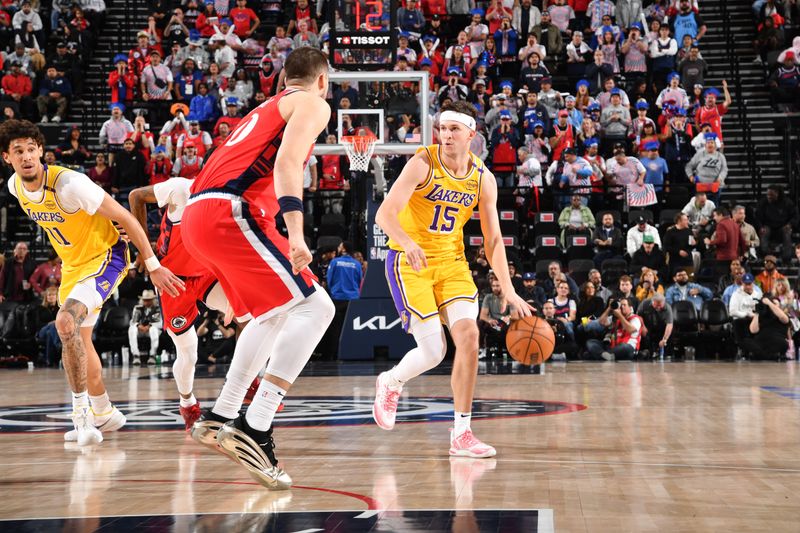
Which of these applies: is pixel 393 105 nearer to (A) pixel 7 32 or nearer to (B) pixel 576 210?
(B) pixel 576 210

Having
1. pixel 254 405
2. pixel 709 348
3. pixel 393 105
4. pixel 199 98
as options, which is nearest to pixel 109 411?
pixel 254 405

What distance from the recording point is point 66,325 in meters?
6.64

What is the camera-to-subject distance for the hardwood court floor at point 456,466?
14.1 feet

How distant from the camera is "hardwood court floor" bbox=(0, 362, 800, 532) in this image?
429 cm

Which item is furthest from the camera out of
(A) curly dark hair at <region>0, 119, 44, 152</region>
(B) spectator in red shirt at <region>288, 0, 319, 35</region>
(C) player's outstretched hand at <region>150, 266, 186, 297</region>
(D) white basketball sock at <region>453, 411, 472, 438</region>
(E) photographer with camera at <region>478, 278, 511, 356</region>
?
(B) spectator in red shirt at <region>288, 0, 319, 35</region>

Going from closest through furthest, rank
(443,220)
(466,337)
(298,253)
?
(298,253) → (466,337) → (443,220)

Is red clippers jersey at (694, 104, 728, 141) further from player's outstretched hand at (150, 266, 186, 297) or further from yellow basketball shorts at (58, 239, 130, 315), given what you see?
player's outstretched hand at (150, 266, 186, 297)

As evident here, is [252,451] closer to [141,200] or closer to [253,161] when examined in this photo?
[253,161]

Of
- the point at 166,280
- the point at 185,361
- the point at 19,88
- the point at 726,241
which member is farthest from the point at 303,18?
the point at 166,280

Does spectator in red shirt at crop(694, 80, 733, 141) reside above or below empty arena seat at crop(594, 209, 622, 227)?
above

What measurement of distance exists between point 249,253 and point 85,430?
2.43 m

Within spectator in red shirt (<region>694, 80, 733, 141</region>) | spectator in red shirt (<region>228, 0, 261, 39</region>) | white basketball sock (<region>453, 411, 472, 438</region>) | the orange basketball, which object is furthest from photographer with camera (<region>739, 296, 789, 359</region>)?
spectator in red shirt (<region>228, 0, 261, 39</region>)

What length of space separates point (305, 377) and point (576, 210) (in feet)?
21.6

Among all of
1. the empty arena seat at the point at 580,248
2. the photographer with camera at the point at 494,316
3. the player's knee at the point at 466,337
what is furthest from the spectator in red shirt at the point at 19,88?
the player's knee at the point at 466,337
